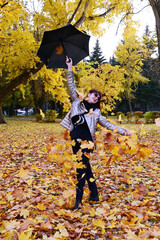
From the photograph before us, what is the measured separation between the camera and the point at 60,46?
3.72 metres

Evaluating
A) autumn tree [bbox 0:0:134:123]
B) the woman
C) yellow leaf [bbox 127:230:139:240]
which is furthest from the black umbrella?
autumn tree [bbox 0:0:134:123]

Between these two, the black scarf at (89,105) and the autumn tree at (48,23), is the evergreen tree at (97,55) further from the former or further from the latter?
the black scarf at (89,105)

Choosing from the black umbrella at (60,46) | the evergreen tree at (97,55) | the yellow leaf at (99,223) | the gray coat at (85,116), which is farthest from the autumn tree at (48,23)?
the evergreen tree at (97,55)

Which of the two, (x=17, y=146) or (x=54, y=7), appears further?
(x=54, y=7)

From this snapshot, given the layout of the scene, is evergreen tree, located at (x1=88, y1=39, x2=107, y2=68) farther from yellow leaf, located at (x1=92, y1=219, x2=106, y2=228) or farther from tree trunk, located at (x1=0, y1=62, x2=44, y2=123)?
yellow leaf, located at (x1=92, y1=219, x2=106, y2=228)

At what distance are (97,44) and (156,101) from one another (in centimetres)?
1606

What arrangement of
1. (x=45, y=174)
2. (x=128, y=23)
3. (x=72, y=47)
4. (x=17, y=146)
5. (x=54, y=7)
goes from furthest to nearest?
(x=128, y=23) < (x=54, y=7) < (x=17, y=146) < (x=45, y=174) < (x=72, y=47)

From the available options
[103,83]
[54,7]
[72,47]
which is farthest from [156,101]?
[72,47]

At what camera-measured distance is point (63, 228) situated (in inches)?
101

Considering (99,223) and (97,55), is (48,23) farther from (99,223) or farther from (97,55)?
(97,55)

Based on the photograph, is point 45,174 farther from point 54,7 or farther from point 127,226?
point 54,7

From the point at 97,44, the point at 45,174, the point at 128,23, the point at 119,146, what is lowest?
the point at 45,174

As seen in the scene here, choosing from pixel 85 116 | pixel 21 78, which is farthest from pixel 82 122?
pixel 21 78

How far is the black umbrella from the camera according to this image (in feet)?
11.8
